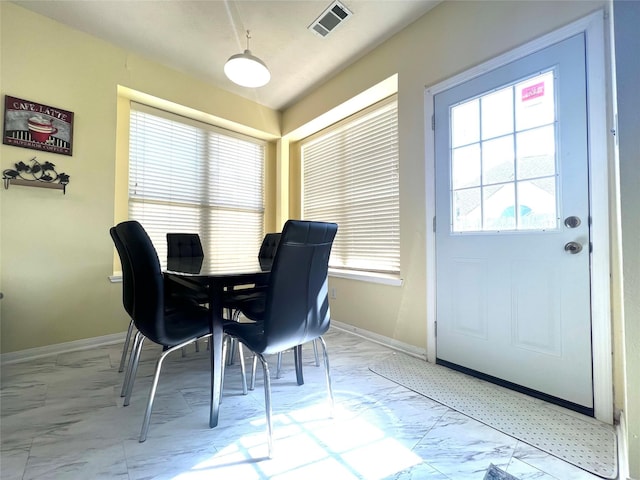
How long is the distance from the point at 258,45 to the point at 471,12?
1.86m

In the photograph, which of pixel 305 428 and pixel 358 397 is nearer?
pixel 305 428

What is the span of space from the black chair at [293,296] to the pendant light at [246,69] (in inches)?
64.2

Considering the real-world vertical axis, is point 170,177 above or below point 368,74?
below

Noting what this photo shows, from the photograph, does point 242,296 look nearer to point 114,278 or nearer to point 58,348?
point 114,278

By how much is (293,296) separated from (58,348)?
8.22 ft

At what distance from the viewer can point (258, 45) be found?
8.63 ft

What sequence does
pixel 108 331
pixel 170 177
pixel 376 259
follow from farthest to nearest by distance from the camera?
pixel 170 177, pixel 376 259, pixel 108 331

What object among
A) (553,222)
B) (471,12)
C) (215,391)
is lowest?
(215,391)

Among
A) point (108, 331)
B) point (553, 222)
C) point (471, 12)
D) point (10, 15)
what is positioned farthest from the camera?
point (108, 331)

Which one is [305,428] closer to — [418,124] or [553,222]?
[553,222]

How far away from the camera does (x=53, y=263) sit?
234 cm

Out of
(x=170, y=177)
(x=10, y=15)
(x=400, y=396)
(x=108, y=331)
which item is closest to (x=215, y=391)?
(x=400, y=396)

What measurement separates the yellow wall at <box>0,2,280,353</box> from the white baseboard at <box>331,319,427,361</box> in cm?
230

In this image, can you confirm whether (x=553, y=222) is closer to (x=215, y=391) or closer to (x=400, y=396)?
(x=400, y=396)
